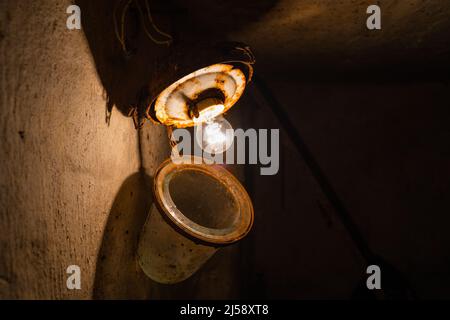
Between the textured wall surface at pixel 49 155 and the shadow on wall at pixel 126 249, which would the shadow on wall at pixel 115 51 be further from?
the shadow on wall at pixel 126 249

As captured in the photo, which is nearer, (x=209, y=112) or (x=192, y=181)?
(x=209, y=112)

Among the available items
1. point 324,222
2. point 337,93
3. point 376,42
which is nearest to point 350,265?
point 324,222

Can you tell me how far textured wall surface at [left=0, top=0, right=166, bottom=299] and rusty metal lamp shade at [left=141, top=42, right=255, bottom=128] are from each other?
17.6 inches

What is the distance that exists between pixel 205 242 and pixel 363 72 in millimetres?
4457

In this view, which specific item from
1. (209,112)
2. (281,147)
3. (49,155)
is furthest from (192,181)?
(281,147)

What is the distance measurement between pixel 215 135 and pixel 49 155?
1.47 metres

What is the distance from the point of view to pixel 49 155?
1.69 metres

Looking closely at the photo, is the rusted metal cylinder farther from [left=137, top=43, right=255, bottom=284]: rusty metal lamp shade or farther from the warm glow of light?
the warm glow of light

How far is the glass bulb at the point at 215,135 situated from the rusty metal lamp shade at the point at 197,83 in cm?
29

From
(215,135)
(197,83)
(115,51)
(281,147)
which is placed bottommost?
(215,135)

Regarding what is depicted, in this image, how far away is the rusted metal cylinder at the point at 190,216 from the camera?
2344 mm

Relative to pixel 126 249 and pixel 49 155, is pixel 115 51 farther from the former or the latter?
pixel 126 249

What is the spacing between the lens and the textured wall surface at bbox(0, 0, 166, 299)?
1.41 meters

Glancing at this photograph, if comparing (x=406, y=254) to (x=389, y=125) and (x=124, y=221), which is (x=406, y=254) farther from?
(x=124, y=221)
